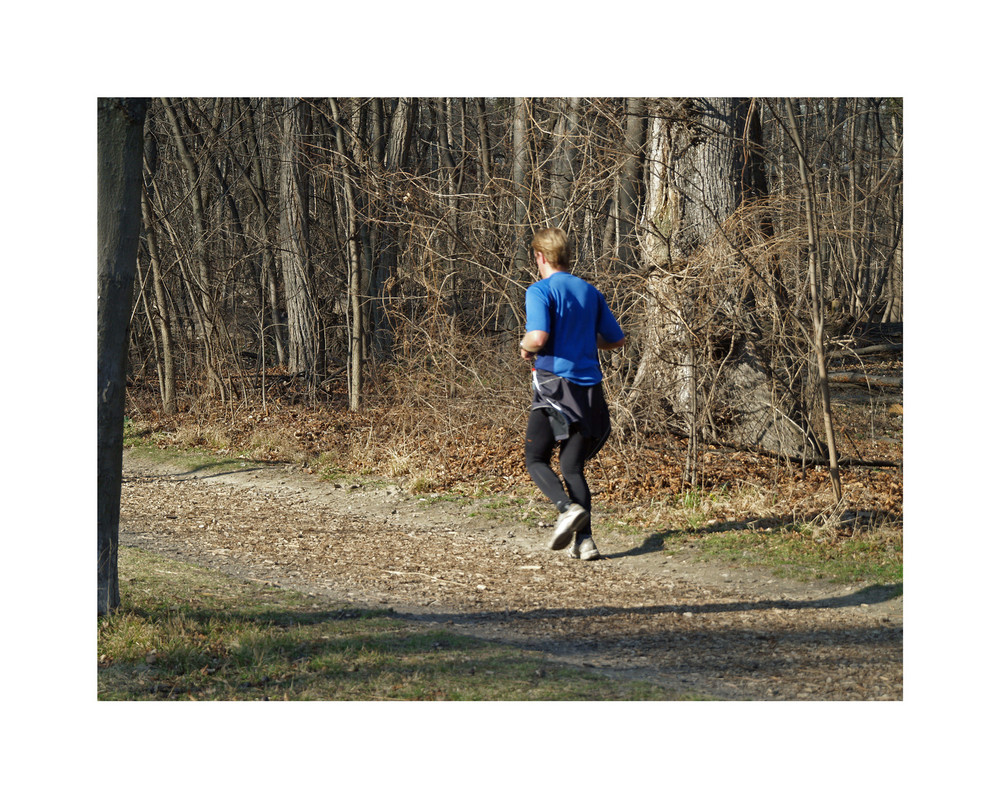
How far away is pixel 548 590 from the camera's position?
5840 mm

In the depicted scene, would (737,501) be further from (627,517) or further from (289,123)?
(289,123)

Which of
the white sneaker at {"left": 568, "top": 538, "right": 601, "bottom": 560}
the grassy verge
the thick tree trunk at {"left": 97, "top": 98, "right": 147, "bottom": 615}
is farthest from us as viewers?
the white sneaker at {"left": 568, "top": 538, "right": 601, "bottom": 560}

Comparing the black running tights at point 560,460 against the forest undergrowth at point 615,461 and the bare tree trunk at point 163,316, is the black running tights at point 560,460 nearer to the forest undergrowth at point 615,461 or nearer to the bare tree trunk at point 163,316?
the forest undergrowth at point 615,461

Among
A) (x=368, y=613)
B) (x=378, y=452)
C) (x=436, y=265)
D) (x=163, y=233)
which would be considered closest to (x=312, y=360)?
(x=163, y=233)

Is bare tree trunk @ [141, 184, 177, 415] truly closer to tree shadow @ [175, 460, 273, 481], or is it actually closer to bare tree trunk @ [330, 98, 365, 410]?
bare tree trunk @ [330, 98, 365, 410]

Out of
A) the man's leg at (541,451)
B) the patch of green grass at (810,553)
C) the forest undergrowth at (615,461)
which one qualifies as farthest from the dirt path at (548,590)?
the man's leg at (541,451)

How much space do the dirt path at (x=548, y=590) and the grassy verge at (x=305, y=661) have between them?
31cm

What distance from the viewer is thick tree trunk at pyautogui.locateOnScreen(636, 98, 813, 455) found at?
298 inches

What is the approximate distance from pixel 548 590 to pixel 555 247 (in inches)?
89.0

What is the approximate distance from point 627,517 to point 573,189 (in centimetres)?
305

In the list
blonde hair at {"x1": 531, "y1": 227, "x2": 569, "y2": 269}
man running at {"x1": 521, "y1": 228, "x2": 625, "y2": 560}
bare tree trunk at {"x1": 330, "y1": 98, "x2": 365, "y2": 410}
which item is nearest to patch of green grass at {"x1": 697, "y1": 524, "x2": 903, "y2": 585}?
man running at {"x1": 521, "y1": 228, "x2": 625, "y2": 560}

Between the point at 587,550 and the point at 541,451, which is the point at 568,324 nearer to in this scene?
the point at 541,451

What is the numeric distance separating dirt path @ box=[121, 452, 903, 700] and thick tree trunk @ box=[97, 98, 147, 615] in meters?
1.68

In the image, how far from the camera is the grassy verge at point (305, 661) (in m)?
3.96
